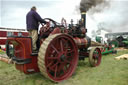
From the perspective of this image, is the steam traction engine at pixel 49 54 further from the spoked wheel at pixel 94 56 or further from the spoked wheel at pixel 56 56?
the spoked wheel at pixel 94 56

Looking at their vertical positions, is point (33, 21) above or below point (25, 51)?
above

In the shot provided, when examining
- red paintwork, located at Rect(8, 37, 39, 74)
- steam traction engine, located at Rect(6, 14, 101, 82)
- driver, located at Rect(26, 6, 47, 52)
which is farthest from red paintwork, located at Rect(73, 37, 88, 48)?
red paintwork, located at Rect(8, 37, 39, 74)

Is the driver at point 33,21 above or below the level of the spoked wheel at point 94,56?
above

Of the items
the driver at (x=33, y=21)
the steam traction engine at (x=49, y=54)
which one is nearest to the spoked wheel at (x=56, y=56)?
the steam traction engine at (x=49, y=54)

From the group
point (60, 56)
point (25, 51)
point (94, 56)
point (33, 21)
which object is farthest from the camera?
point (94, 56)

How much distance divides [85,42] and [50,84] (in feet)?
7.06

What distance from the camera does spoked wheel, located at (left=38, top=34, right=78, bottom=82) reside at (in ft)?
7.83

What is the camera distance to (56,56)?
2.77 metres

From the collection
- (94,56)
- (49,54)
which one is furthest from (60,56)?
(94,56)

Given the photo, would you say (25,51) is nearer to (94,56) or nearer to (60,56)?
(60,56)

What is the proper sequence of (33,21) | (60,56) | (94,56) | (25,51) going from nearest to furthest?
(25,51) → (60,56) → (33,21) → (94,56)

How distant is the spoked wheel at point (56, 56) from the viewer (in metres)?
2.39

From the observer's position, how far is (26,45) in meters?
2.54

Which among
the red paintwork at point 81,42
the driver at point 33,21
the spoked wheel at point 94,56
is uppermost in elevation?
the driver at point 33,21
